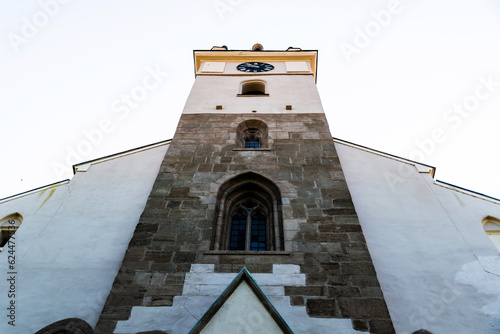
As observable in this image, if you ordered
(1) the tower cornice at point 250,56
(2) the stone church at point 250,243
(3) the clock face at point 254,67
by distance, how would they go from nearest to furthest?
(2) the stone church at point 250,243, (3) the clock face at point 254,67, (1) the tower cornice at point 250,56

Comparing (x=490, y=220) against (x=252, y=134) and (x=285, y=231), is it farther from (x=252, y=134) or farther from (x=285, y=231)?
(x=252, y=134)

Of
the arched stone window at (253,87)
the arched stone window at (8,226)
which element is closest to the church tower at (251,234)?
the arched stone window at (253,87)

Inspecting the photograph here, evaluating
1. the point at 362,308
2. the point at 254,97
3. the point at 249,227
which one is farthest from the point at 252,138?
the point at 362,308

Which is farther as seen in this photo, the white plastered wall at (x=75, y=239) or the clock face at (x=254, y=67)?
the clock face at (x=254, y=67)

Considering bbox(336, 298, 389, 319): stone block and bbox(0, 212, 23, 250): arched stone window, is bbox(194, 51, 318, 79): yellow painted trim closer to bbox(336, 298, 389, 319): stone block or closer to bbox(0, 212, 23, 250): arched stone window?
bbox(0, 212, 23, 250): arched stone window

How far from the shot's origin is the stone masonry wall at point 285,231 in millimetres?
5723

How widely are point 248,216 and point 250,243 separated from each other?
0.71 metres

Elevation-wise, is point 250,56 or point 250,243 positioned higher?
point 250,56

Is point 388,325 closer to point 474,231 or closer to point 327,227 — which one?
point 327,227

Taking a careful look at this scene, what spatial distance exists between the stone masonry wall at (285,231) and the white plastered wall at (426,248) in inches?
29.3

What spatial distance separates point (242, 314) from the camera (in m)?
4.80

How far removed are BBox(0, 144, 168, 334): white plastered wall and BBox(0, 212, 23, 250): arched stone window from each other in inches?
4.8

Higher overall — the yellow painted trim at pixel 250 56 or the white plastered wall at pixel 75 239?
the yellow painted trim at pixel 250 56

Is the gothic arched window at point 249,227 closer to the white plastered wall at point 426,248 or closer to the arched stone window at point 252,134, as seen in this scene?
the white plastered wall at point 426,248
